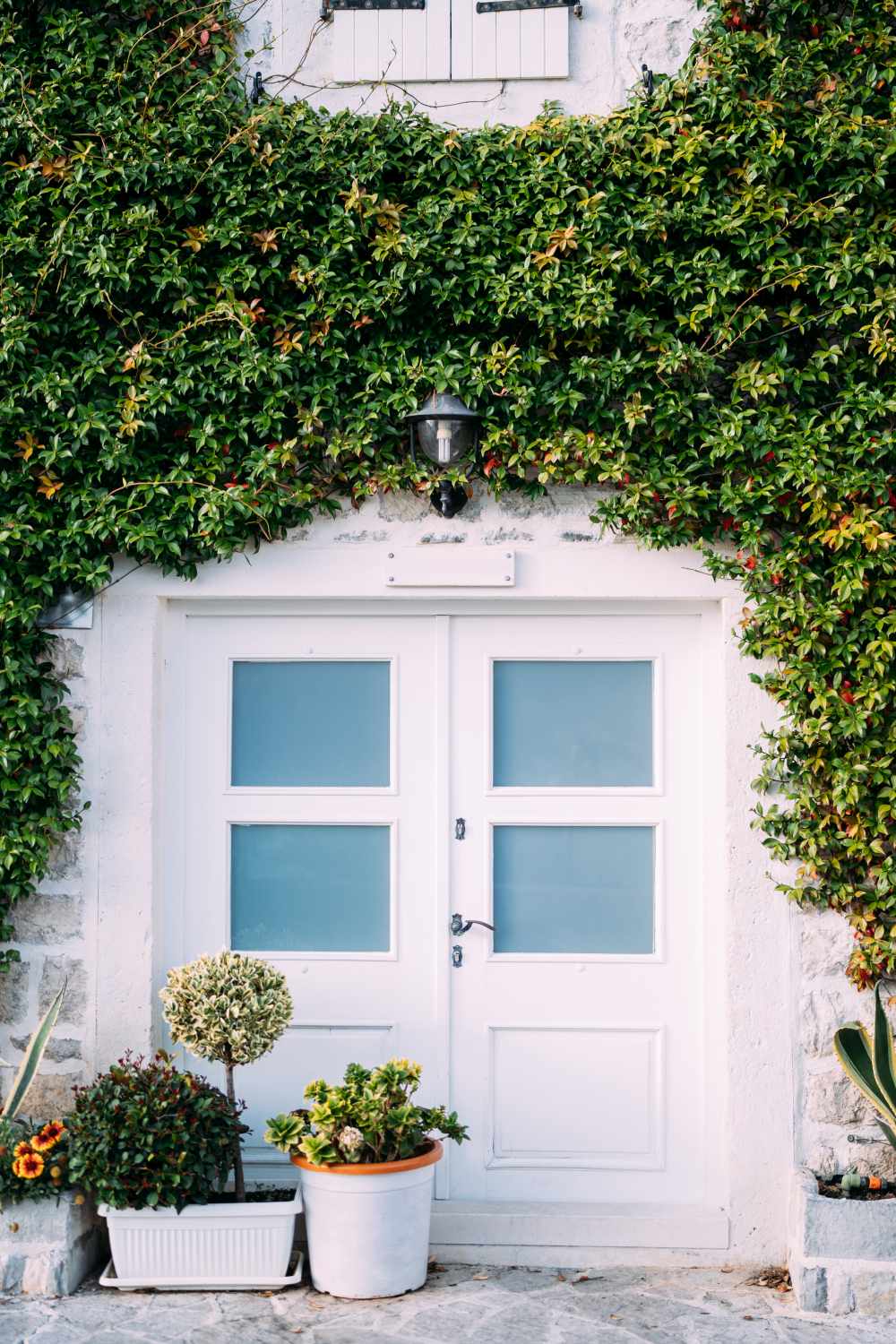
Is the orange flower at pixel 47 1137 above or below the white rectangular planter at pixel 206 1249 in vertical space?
above

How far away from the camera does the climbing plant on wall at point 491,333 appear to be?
4141mm

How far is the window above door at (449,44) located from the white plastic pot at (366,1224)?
3873mm

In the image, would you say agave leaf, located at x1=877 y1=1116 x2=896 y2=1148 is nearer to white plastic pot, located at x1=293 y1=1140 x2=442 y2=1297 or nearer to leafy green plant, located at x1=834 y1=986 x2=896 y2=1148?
leafy green plant, located at x1=834 y1=986 x2=896 y2=1148

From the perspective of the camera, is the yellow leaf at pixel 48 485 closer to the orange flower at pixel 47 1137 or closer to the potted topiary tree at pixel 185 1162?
the potted topiary tree at pixel 185 1162

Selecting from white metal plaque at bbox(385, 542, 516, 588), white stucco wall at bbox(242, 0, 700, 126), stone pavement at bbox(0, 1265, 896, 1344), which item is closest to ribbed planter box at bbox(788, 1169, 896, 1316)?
stone pavement at bbox(0, 1265, 896, 1344)

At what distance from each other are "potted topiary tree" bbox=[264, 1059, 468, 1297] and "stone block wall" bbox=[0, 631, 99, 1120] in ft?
2.87

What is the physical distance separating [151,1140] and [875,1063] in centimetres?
236

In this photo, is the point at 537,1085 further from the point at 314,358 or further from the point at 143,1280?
the point at 314,358

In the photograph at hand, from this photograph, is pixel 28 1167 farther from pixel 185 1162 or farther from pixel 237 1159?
pixel 237 1159

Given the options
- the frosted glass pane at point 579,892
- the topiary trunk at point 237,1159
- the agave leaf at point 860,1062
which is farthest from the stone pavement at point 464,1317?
the frosted glass pane at point 579,892

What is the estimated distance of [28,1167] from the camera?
3.77 metres

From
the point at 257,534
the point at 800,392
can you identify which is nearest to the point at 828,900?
the point at 800,392

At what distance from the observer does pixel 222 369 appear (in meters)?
4.21

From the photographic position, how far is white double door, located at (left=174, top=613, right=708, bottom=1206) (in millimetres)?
4344
